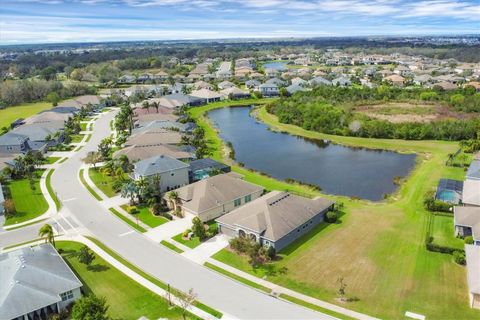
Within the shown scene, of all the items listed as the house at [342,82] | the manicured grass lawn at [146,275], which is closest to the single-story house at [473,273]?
the manicured grass lawn at [146,275]

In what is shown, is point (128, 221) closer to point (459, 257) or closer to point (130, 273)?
point (130, 273)

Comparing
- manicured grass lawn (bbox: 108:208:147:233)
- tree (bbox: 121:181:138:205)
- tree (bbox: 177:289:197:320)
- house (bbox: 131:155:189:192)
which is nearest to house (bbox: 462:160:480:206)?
tree (bbox: 177:289:197:320)

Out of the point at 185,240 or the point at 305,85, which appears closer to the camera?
the point at 185,240

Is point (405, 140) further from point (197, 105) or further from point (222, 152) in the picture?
point (197, 105)

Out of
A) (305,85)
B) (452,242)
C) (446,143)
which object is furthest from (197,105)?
(452,242)

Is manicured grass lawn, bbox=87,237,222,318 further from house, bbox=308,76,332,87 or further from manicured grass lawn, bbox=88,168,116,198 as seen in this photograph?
house, bbox=308,76,332,87

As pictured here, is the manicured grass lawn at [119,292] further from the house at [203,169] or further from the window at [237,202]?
the house at [203,169]
